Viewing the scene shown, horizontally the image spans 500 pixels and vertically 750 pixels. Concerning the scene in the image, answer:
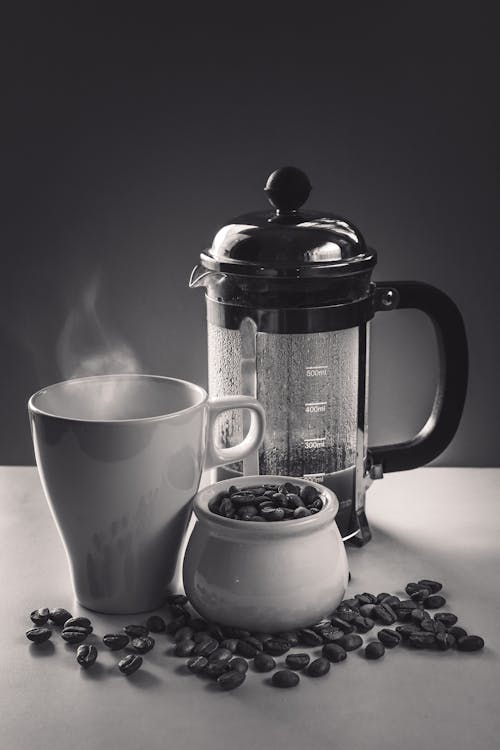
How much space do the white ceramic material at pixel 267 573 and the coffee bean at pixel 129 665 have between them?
74mm

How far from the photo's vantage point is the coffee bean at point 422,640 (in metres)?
0.70

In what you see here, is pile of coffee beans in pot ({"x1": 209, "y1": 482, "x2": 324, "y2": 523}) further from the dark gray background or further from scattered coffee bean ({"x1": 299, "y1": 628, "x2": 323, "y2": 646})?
the dark gray background

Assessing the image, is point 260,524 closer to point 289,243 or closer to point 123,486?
point 123,486

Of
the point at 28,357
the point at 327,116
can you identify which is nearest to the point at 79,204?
the point at 28,357

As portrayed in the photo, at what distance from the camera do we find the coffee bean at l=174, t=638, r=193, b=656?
2.28 ft

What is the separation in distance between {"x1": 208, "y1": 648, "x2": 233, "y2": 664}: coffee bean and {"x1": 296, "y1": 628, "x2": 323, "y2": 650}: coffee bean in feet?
0.19

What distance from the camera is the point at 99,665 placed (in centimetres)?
69

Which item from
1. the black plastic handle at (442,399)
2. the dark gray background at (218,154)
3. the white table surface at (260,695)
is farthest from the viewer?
the dark gray background at (218,154)

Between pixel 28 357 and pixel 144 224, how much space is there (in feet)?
0.71

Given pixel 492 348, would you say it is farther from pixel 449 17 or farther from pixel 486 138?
pixel 449 17

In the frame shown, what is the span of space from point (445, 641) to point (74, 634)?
27 centimetres

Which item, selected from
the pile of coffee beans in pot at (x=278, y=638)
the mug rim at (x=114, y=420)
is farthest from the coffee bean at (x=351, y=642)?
the mug rim at (x=114, y=420)

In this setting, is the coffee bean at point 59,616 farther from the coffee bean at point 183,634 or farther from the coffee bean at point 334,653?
the coffee bean at point 334,653

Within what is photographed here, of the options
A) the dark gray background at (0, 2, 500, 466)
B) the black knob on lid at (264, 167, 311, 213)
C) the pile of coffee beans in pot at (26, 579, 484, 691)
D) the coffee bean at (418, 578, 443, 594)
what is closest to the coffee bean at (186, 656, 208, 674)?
the pile of coffee beans in pot at (26, 579, 484, 691)
